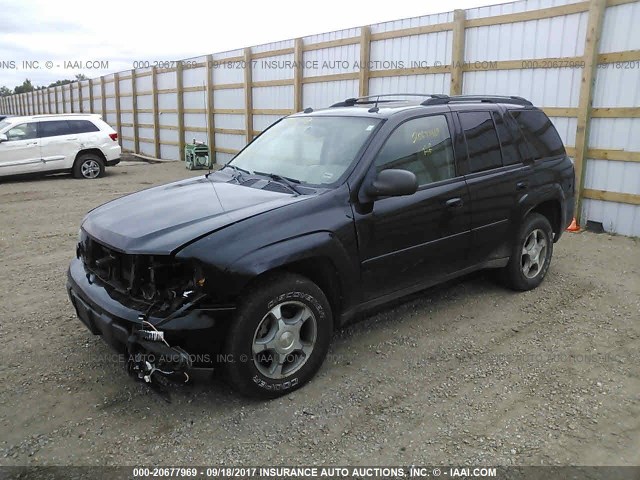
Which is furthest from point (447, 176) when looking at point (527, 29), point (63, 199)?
point (63, 199)

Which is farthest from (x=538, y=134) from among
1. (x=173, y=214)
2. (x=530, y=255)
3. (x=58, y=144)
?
(x=58, y=144)

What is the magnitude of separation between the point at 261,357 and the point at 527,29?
713cm

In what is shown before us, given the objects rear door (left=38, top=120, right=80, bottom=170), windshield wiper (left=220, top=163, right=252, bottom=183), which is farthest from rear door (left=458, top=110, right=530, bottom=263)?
rear door (left=38, top=120, right=80, bottom=170)

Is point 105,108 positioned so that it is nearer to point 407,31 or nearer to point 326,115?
point 407,31

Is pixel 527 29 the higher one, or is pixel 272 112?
pixel 527 29

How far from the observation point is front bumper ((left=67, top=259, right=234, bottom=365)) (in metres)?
2.95

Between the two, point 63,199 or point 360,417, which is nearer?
point 360,417

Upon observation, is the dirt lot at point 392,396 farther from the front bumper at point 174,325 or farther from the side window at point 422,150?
the side window at point 422,150

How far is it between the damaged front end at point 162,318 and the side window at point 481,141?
2586 millimetres

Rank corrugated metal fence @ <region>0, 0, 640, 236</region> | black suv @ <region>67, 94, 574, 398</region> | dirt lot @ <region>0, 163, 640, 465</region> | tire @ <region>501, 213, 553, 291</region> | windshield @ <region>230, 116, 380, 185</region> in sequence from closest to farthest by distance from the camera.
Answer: dirt lot @ <region>0, 163, 640, 465</region>
black suv @ <region>67, 94, 574, 398</region>
windshield @ <region>230, 116, 380, 185</region>
tire @ <region>501, 213, 553, 291</region>
corrugated metal fence @ <region>0, 0, 640, 236</region>

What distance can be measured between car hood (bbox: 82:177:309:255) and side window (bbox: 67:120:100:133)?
11.4 m

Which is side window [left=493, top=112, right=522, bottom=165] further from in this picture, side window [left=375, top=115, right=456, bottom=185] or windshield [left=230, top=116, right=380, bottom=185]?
windshield [left=230, top=116, right=380, bottom=185]

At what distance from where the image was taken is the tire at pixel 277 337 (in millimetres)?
3072

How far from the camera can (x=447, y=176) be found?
4289 millimetres
